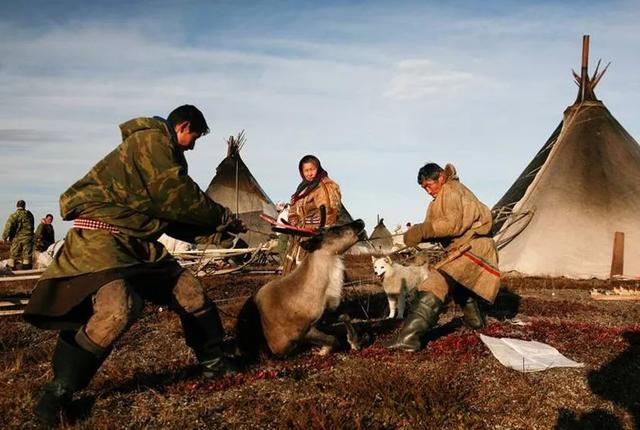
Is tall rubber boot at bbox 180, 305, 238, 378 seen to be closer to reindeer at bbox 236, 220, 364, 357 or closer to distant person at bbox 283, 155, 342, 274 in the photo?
reindeer at bbox 236, 220, 364, 357

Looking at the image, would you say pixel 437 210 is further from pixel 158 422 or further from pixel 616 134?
pixel 616 134

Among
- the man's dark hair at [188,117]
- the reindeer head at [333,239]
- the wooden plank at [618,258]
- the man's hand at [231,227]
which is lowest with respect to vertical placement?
the wooden plank at [618,258]

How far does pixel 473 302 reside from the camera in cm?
762

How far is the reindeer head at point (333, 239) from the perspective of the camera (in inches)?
239

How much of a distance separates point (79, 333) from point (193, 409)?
98cm

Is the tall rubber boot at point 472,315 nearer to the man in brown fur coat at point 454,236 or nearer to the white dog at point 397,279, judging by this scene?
the man in brown fur coat at point 454,236

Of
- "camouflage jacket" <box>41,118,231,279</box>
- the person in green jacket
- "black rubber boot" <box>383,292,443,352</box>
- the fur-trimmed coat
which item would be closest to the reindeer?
"black rubber boot" <box>383,292,443,352</box>

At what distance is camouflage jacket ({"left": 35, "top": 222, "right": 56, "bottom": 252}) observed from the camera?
20589 millimetres

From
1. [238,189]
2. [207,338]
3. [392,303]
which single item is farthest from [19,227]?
[207,338]

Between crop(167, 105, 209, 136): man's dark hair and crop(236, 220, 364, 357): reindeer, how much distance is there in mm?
1748

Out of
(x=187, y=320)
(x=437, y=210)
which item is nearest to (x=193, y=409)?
(x=187, y=320)

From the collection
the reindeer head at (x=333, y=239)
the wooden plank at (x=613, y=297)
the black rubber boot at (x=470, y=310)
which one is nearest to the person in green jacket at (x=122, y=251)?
the reindeer head at (x=333, y=239)

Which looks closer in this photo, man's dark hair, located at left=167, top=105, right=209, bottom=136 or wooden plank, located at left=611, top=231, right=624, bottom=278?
man's dark hair, located at left=167, top=105, right=209, bottom=136

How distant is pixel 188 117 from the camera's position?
475 centimetres
